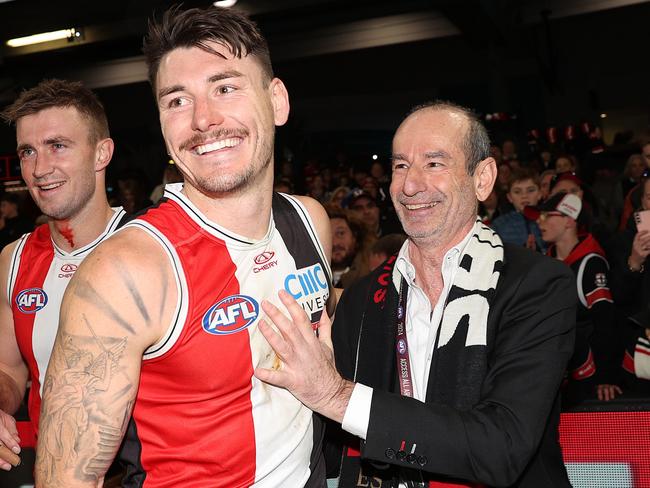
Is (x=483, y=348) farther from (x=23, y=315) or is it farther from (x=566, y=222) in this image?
(x=566, y=222)

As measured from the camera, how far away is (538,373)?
6.57ft

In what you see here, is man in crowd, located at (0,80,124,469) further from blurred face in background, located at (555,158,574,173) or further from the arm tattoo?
blurred face in background, located at (555,158,574,173)

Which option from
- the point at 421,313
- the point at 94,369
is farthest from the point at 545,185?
the point at 94,369

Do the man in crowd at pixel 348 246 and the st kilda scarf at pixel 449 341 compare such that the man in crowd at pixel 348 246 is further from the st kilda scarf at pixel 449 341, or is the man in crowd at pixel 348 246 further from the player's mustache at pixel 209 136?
the player's mustache at pixel 209 136

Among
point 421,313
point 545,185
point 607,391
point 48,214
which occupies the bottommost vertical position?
point 607,391

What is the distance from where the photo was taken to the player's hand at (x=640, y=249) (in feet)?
13.0

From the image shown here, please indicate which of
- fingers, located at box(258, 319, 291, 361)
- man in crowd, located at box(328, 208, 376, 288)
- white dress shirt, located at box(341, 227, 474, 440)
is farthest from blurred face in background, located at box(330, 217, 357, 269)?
fingers, located at box(258, 319, 291, 361)

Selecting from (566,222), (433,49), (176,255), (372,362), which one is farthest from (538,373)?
(433,49)

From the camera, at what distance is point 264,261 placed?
6.45 feet

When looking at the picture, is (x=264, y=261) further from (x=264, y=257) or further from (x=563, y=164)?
(x=563, y=164)

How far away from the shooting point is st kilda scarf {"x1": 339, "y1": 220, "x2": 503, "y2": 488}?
206cm

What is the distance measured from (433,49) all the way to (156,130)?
5.61 meters

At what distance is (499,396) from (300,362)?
0.59 meters

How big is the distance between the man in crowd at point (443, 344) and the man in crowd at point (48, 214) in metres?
1.14
